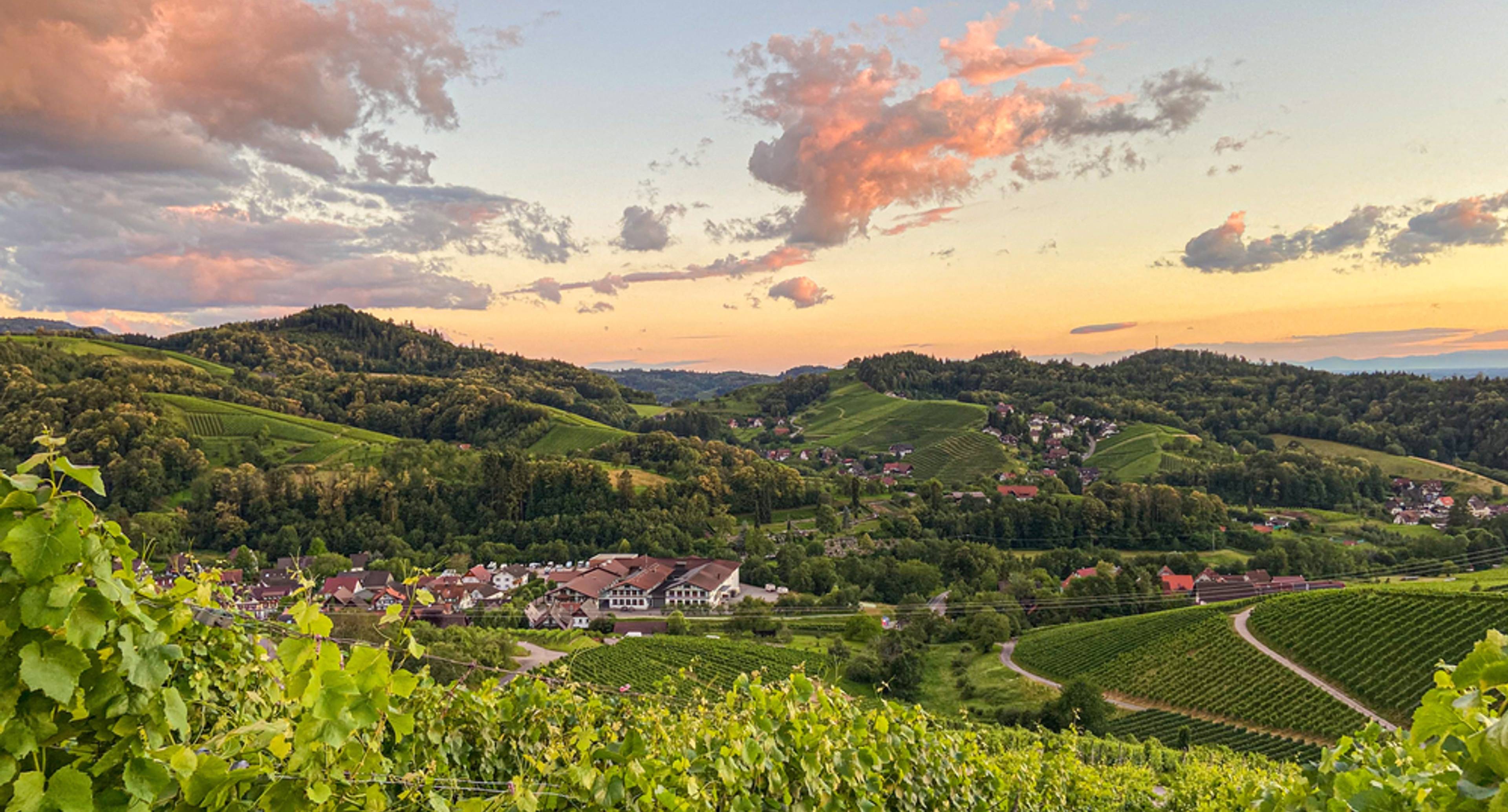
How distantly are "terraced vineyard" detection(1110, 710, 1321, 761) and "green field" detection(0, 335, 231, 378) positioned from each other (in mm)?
146211

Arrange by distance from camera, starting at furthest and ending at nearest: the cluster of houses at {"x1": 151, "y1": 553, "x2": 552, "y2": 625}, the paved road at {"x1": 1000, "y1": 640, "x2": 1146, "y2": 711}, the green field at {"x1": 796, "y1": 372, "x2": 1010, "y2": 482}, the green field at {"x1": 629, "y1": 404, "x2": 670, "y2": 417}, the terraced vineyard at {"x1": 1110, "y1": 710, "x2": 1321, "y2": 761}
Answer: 1. the green field at {"x1": 629, "y1": 404, "x2": 670, "y2": 417}
2. the green field at {"x1": 796, "y1": 372, "x2": 1010, "y2": 482}
3. the cluster of houses at {"x1": 151, "y1": 553, "x2": 552, "y2": 625}
4. the paved road at {"x1": 1000, "y1": 640, "x2": 1146, "y2": 711}
5. the terraced vineyard at {"x1": 1110, "y1": 710, "x2": 1321, "y2": 761}

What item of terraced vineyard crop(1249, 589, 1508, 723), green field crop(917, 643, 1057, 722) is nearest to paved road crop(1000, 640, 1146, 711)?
green field crop(917, 643, 1057, 722)

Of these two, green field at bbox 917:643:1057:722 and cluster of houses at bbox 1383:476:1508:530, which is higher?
cluster of houses at bbox 1383:476:1508:530

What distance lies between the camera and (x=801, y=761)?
15.1 feet

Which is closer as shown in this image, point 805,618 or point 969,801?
point 969,801

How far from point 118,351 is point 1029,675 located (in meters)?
153

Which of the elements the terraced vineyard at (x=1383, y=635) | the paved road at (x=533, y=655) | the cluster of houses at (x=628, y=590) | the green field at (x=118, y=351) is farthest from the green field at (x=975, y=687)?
the green field at (x=118, y=351)

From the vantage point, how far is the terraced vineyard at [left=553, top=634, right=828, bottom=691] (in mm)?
42125

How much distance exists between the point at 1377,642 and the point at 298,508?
9349 cm

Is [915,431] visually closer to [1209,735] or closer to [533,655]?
[533,655]

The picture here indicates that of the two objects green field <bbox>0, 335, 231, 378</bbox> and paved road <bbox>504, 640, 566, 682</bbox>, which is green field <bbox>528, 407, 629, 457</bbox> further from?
paved road <bbox>504, 640, 566, 682</bbox>

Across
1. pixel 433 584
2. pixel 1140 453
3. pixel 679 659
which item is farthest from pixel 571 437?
pixel 1140 453

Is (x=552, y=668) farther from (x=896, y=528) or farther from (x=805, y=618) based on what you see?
(x=896, y=528)

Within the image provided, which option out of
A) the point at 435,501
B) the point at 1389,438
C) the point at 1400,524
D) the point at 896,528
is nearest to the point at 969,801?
the point at 896,528
